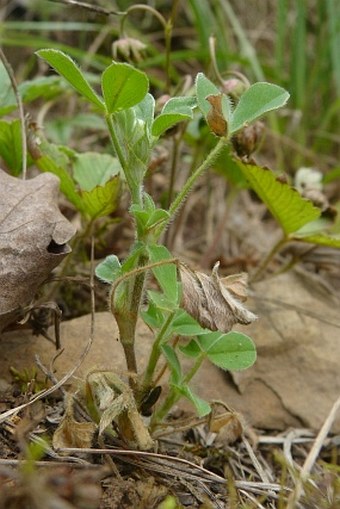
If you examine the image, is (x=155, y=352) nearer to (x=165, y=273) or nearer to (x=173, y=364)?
(x=173, y=364)

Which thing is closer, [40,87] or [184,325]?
[184,325]

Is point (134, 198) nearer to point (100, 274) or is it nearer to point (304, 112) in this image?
point (100, 274)

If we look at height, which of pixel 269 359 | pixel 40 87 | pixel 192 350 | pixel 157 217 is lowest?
pixel 269 359

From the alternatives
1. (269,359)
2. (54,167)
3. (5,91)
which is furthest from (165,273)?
(5,91)

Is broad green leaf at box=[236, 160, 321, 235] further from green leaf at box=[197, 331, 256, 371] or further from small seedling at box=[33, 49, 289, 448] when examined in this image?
green leaf at box=[197, 331, 256, 371]

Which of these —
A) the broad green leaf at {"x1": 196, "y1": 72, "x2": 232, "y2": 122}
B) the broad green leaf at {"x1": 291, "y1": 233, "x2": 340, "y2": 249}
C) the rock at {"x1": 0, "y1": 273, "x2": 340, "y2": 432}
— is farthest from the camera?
the broad green leaf at {"x1": 291, "y1": 233, "x2": 340, "y2": 249}

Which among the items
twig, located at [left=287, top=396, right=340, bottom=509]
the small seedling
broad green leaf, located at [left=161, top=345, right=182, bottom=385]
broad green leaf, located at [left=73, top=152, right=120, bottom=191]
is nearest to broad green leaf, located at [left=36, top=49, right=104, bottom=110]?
the small seedling

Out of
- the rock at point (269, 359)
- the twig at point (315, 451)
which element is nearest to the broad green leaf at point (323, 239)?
the rock at point (269, 359)
